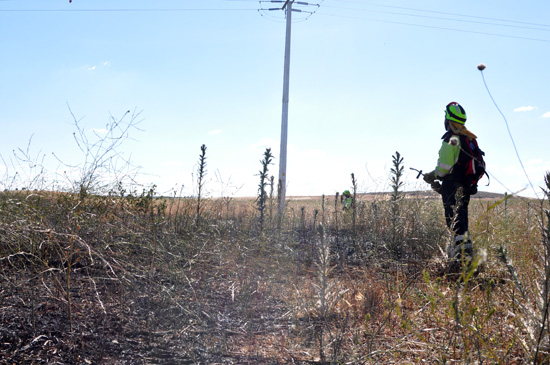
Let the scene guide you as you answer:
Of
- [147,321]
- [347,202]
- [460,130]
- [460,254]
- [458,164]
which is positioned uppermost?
[460,130]

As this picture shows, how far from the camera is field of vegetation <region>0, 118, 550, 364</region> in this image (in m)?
2.60

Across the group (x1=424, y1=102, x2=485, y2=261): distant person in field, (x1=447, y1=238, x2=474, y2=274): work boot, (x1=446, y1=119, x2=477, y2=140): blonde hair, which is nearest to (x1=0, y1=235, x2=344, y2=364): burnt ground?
(x1=447, y1=238, x2=474, y2=274): work boot

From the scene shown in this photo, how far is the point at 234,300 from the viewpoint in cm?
396

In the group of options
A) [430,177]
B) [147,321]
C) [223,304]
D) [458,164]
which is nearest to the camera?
[147,321]

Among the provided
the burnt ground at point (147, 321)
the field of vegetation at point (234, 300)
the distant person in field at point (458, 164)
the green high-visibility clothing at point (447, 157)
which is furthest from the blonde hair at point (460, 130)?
the burnt ground at point (147, 321)

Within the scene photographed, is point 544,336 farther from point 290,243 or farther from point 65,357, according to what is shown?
point 290,243

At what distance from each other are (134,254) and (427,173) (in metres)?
3.65

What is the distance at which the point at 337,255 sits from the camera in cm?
587

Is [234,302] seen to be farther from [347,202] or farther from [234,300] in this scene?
[347,202]

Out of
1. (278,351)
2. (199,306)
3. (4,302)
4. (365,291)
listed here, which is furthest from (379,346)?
(4,302)

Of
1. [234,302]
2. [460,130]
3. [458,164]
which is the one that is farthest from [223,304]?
[460,130]

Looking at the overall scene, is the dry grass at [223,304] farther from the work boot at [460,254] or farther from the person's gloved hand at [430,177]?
the person's gloved hand at [430,177]

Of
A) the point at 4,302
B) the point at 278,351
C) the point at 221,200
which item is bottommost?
the point at 278,351

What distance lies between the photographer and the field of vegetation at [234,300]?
8.52 feet
